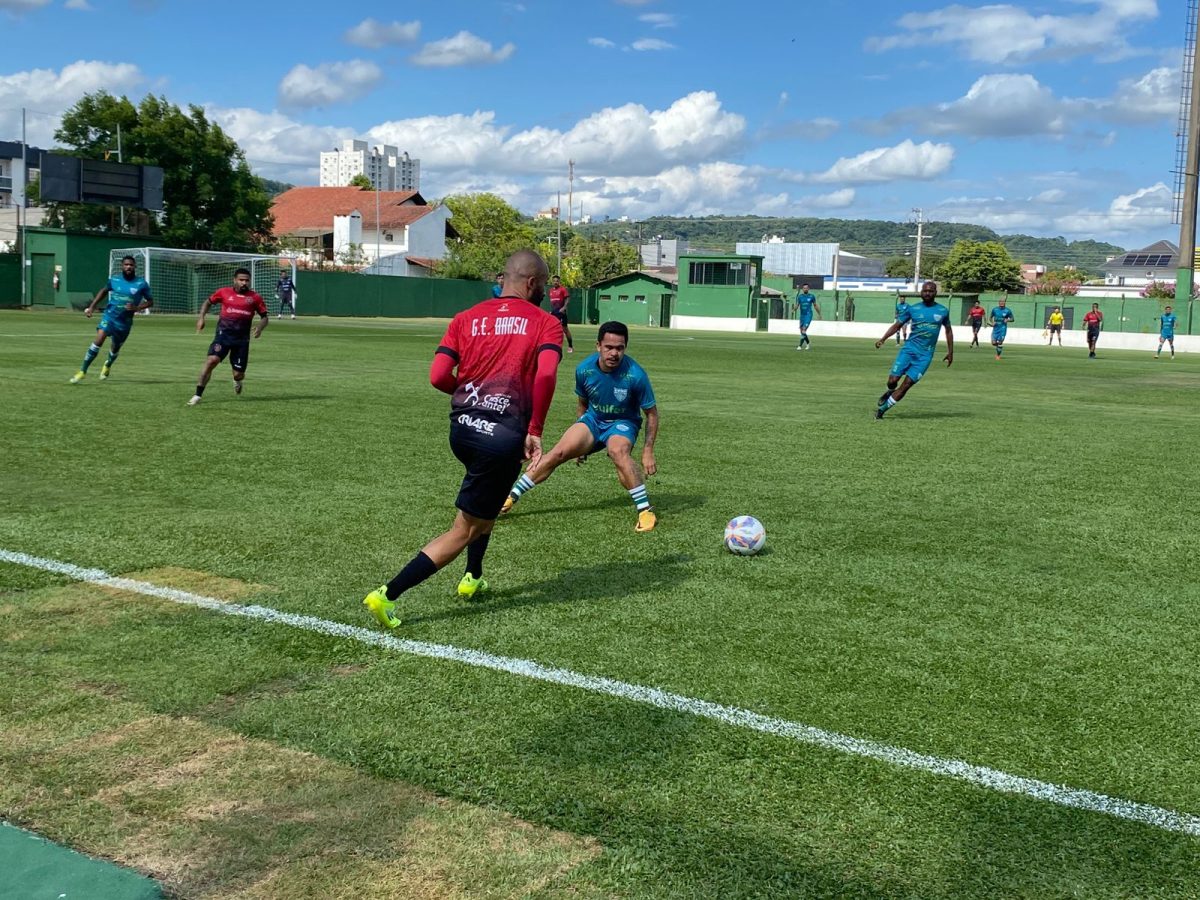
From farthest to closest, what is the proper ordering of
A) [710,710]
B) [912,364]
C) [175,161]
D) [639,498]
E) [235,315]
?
1. [175,161]
2. [912,364]
3. [235,315]
4. [639,498]
5. [710,710]

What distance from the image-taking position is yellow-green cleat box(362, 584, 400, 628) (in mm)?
5191

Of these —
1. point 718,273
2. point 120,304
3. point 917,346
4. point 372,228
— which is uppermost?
point 372,228

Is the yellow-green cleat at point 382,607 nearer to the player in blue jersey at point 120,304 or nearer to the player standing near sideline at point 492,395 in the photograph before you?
the player standing near sideline at point 492,395

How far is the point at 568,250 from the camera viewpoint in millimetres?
116625

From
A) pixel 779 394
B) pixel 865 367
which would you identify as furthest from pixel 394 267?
pixel 779 394

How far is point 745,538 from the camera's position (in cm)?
693

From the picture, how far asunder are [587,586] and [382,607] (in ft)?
4.66

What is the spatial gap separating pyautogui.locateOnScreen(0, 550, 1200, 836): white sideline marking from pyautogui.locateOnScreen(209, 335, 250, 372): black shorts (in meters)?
9.14

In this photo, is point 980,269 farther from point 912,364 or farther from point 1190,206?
point 912,364

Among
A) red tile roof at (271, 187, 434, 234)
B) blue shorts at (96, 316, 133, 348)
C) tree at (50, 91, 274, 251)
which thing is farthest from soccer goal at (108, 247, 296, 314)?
red tile roof at (271, 187, 434, 234)

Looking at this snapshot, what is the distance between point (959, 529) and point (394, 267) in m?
91.7

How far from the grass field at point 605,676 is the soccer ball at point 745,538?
13 centimetres

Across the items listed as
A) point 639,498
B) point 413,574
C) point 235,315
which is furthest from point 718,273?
point 413,574

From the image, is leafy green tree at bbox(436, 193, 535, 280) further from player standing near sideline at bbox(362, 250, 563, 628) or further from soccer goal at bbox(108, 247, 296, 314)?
player standing near sideline at bbox(362, 250, 563, 628)
